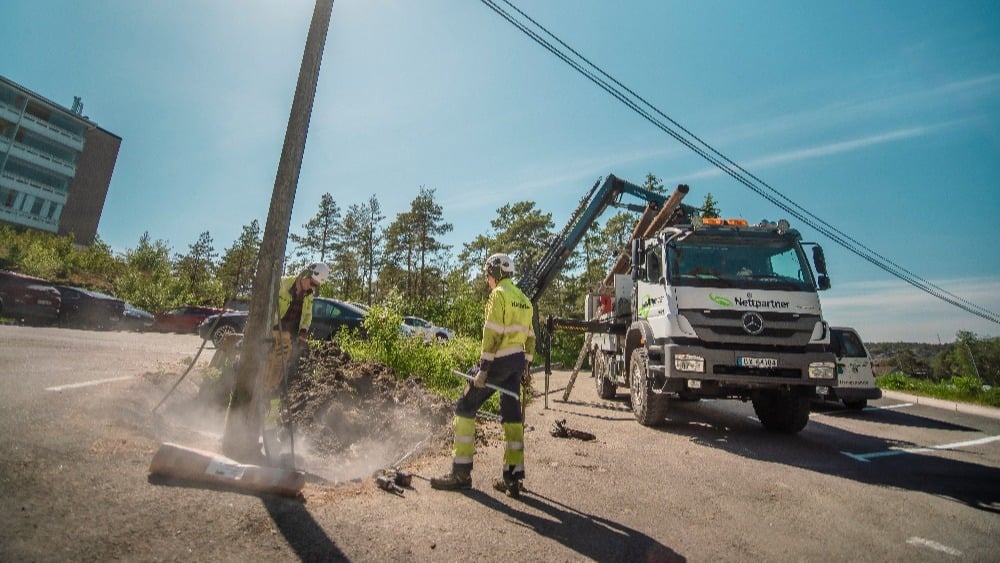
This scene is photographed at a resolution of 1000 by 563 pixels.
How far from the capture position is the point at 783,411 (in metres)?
7.11

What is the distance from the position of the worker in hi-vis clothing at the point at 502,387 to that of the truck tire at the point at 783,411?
4.88 meters

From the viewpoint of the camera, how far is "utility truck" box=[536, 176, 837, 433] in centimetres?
584

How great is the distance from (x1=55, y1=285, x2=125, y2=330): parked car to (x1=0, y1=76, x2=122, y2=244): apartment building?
25861mm

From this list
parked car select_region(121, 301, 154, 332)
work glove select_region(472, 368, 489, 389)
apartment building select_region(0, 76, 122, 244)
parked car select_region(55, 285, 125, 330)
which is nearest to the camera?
work glove select_region(472, 368, 489, 389)

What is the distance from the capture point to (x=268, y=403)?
4836mm

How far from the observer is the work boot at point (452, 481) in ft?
11.9

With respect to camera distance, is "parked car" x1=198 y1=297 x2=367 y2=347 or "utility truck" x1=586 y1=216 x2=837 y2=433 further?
"parked car" x1=198 y1=297 x2=367 y2=347

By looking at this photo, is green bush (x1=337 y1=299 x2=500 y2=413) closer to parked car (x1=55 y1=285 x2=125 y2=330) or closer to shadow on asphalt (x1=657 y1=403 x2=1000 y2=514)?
shadow on asphalt (x1=657 y1=403 x2=1000 y2=514)

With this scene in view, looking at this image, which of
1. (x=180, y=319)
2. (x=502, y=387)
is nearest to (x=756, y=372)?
(x=502, y=387)

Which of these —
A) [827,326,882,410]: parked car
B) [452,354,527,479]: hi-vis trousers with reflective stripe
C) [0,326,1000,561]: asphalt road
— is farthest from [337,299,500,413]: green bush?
[827,326,882,410]: parked car

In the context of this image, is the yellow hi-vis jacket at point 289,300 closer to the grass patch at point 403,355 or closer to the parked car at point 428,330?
the grass patch at point 403,355

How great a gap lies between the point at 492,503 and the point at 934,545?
130 inches

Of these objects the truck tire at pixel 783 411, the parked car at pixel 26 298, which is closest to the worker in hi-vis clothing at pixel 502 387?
the truck tire at pixel 783 411

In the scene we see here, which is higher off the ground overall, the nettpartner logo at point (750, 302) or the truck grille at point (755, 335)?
the nettpartner logo at point (750, 302)
